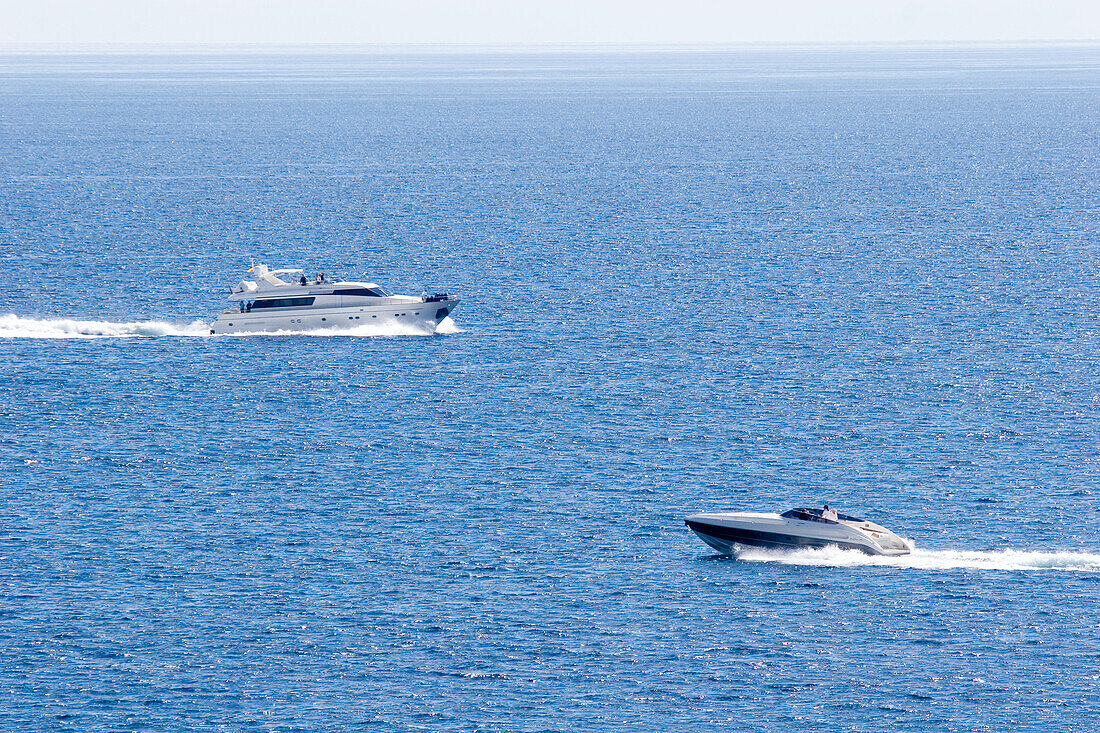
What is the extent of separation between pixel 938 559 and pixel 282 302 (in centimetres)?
6410

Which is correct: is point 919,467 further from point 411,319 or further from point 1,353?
point 1,353

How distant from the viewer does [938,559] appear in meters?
73.5

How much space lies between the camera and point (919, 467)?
88188 millimetres

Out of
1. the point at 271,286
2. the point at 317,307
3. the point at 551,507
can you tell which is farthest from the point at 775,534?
the point at 271,286

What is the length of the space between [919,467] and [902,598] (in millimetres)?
19778

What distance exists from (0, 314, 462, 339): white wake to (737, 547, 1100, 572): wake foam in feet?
181

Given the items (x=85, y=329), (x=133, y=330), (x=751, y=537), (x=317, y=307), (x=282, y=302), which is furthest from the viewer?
(x=317, y=307)

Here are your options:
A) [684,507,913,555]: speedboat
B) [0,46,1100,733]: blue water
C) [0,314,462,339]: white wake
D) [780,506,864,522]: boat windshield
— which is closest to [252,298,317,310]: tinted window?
[0,314,462,339]: white wake

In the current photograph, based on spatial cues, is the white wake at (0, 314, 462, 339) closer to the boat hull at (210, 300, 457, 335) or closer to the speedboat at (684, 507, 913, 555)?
the boat hull at (210, 300, 457, 335)

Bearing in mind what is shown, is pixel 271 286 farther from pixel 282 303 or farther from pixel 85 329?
pixel 85 329

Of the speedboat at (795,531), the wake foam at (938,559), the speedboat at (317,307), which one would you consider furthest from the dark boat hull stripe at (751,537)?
the speedboat at (317,307)

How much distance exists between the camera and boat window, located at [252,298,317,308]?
123 m

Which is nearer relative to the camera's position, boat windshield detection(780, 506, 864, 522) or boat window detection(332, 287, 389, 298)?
boat windshield detection(780, 506, 864, 522)

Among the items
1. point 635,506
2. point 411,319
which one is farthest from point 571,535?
point 411,319
